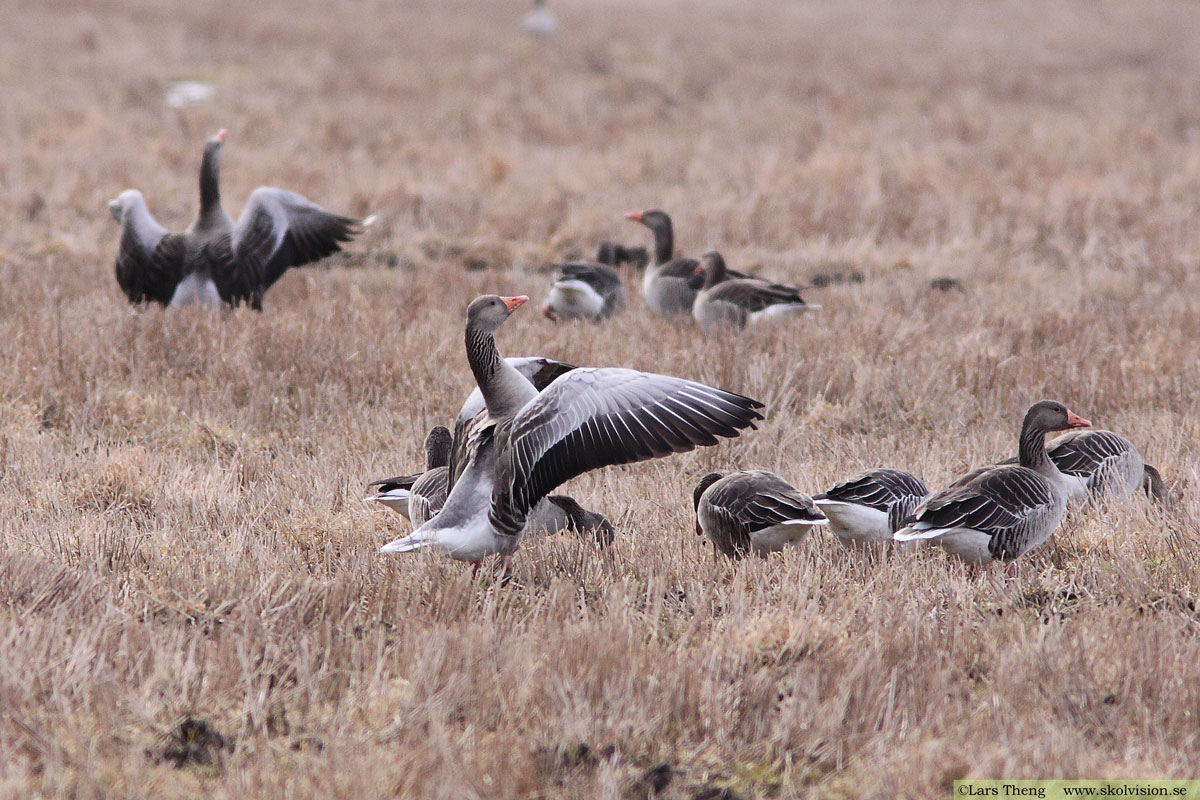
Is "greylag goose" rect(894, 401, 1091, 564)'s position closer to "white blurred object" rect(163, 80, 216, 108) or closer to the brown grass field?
the brown grass field

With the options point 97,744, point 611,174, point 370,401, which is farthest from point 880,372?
point 611,174

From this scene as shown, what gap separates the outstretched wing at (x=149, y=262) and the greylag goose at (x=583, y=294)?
132 inches

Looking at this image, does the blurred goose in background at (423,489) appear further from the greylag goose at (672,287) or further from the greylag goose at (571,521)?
the greylag goose at (672,287)

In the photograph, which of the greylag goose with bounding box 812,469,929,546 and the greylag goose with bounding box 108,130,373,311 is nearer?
the greylag goose with bounding box 812,469,929,546

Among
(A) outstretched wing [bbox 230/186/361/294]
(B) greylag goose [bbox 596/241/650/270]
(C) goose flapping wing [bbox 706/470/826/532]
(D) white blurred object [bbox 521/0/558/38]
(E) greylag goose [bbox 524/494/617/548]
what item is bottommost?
(E) greylag goose [bbox 524/494/617/548]

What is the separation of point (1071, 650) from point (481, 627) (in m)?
2.16

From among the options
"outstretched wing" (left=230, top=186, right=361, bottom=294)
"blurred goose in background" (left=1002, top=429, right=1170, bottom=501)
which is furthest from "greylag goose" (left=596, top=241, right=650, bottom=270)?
"blurred goose in background" (left=1002, top=429, right=1170, bottom=501)

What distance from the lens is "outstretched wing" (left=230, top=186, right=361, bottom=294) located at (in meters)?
9.64

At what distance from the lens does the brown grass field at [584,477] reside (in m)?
3.47

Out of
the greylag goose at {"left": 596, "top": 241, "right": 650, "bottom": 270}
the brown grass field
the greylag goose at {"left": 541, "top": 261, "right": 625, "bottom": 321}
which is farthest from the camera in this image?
the greylag goose at {"left": 596, "top": 241, "right": 650, "bottom": 270}

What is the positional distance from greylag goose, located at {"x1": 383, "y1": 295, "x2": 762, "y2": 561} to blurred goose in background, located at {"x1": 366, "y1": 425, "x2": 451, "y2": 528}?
393 mm

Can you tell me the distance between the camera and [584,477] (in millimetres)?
6824

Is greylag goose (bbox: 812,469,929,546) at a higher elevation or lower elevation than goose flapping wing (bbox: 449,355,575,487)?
lower

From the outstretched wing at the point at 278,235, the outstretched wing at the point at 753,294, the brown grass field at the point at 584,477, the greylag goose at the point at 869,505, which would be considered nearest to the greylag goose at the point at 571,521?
the brown grass field at the point at 584,477
